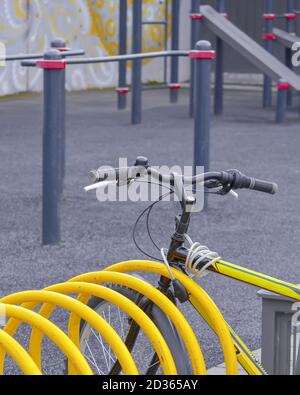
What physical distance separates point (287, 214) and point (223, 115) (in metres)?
6.42

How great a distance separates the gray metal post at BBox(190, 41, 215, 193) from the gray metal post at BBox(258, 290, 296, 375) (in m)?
3.76

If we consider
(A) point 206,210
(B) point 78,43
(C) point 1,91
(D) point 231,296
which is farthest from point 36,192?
(B) point 78,43

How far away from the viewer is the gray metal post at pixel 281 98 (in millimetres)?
12120

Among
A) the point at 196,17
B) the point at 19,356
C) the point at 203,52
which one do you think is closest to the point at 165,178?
the point at 19,356

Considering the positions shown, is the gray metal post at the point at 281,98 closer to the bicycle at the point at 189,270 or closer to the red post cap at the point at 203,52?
the red post cap at the point at 203,52

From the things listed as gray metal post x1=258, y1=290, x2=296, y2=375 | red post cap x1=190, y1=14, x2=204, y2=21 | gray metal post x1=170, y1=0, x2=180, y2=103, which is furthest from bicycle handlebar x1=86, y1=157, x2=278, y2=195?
gray metal post x1=170, y1=0, x2=180, y2=103

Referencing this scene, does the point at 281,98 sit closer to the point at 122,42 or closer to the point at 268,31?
the point at 268,31

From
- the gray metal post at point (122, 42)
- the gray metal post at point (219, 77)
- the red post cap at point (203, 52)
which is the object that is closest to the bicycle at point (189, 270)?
the red post cap at point (203, 52)

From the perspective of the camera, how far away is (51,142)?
6.05 m

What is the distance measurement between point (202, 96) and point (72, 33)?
33.1ft

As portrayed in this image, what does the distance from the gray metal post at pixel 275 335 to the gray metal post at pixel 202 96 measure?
3757mm

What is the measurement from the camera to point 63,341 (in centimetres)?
248

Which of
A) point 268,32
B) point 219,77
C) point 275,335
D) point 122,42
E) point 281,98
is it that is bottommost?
point 281,98
